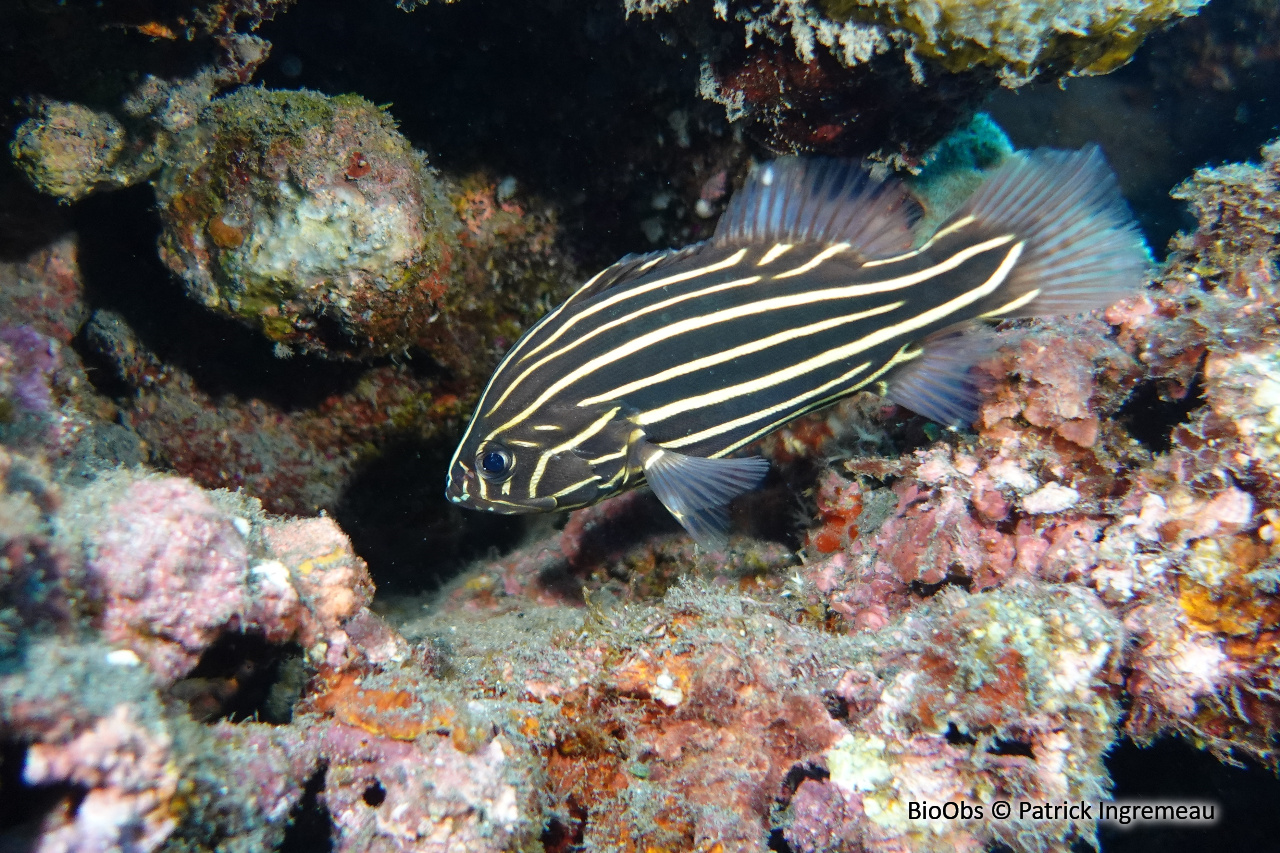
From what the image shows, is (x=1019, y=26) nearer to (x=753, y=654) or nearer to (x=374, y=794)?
(x=753, y=654)

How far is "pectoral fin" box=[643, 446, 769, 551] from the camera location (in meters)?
2.98

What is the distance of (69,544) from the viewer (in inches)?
67.6

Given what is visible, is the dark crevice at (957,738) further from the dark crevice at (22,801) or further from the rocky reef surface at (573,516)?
the dark crevice at (22,801)

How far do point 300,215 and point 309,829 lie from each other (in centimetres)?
280

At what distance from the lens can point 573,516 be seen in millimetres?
4988

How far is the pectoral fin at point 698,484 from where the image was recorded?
9.79 feet

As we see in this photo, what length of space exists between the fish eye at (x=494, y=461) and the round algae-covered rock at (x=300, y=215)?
1.21 metres

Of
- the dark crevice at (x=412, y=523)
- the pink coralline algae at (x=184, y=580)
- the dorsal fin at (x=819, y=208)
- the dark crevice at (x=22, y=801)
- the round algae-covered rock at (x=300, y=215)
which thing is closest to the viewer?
the dark crevice at (x=22, y=801)

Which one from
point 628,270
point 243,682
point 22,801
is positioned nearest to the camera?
point 22,801

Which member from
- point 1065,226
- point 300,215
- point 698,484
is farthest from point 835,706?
point 300,215

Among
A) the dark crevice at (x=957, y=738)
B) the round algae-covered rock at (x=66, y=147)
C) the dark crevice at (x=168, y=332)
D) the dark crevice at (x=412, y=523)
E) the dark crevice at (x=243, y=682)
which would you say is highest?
the round algae-covered rock at (x=66, y=147)

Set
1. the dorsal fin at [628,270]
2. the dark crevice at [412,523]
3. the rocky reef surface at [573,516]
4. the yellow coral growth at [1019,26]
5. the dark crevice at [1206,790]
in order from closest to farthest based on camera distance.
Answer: the rocky reef surface at [573,516] < the yellow coral growth at [1019,26] < the dorsal fin at [628,270] < the dark crevice at [1206,790] < the dark crevice at [412,523]

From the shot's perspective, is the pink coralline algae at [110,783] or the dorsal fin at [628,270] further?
the dorsal fin at [628,270]

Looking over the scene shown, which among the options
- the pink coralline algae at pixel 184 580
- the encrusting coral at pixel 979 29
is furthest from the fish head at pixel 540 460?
the encrusting coral at pixel 979 29
